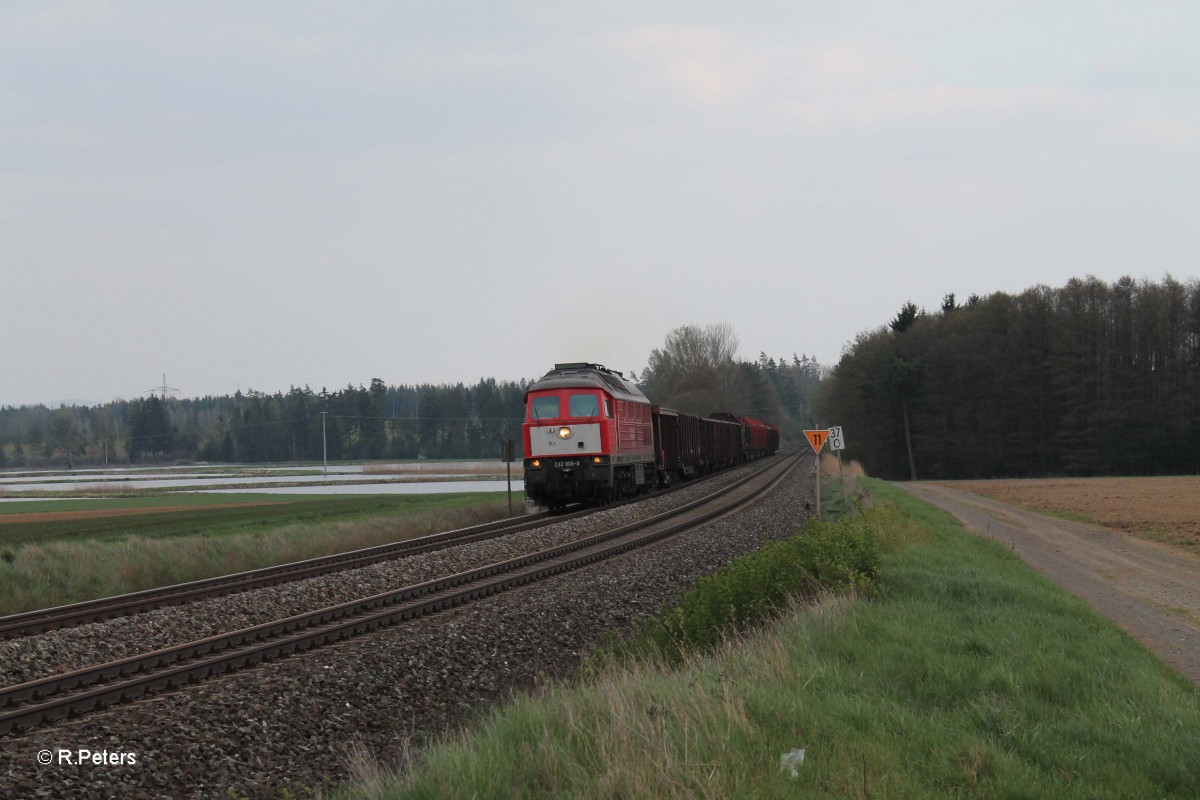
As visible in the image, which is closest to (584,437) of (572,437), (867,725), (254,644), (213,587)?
(572,437)

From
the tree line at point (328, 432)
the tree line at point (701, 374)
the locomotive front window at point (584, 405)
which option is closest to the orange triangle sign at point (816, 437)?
the locomotive front window at point (584, 405)

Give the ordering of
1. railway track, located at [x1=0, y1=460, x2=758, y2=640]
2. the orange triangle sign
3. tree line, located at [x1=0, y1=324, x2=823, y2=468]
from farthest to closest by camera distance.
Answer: tree line, located at [x1=0, y1=324, x2=823, y2=468], the orange triangle sign, railway track, located at [x1=0, y1=460, x2=758, y2=640]

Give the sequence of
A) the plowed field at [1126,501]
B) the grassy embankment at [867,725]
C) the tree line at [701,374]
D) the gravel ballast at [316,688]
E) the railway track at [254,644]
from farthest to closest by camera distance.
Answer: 1. the tree line at [701,374]
2. the plowed field at [1126,501]
3. the railway track at [254,644]
4. the gravel ballast at [316,688]
5. the grassy embankment at [867,725]

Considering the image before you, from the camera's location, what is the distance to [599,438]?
90.6 ft

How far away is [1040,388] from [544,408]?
50.2 m

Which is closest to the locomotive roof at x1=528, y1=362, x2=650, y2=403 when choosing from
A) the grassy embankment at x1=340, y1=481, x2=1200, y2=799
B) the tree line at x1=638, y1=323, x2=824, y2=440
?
the grassy embankment at x1=340, y1=481, x2=1200, y2=799

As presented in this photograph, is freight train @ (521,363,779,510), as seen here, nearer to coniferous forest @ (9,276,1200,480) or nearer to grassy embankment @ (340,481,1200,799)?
grassy embankment @ (340,481,1200,799)

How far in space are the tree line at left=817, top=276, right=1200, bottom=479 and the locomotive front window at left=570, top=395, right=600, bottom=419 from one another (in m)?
46.7

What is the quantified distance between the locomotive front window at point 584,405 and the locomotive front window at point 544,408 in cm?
60

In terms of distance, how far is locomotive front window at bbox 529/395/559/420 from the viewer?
2831 cm

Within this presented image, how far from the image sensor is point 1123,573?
1716 cm

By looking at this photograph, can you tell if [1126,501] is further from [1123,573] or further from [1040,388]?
[1040,388]

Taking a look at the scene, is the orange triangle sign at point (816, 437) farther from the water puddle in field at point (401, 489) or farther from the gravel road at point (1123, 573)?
the water puddle in field at point (401, 489)

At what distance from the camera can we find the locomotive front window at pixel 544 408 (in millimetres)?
28312
